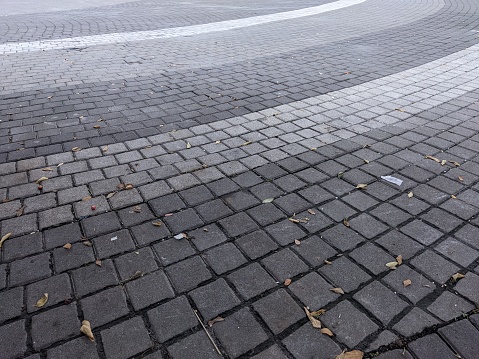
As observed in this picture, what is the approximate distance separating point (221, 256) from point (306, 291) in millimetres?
669

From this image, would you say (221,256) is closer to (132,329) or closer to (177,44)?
(132,329)

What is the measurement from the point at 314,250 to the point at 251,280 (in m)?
0.57

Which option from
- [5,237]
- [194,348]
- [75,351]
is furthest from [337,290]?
[5,237]

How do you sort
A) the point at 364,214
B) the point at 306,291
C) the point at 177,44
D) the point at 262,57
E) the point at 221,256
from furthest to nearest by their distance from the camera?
the point at 177,44, the point at 262,57, the point at 364,214, the point at 221,256, the point at 306,291

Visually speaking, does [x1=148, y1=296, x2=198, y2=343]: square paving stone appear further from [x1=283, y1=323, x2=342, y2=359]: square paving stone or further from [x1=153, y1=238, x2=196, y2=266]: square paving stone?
[x1=283, y1=323, x2=342, y2=359]: square paving stone

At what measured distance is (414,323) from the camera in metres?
2.35

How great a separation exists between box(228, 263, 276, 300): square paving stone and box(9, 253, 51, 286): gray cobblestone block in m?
1.32

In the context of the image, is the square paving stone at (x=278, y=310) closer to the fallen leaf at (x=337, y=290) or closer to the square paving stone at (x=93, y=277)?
the fallen leaf at (x=337, y=290)

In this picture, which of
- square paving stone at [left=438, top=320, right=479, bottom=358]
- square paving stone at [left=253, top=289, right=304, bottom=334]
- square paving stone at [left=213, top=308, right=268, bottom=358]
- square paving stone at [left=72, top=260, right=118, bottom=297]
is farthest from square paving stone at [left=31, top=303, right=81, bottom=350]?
square paving stone at [left=438, top=320, right=479, bottom=358]

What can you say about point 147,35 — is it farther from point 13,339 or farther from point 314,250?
point 13,339

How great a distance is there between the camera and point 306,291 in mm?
2568

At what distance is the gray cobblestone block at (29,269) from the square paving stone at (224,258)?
3.72 ft

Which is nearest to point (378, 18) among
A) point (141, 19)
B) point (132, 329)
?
point (141, 19)

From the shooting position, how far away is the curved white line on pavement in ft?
29.0
